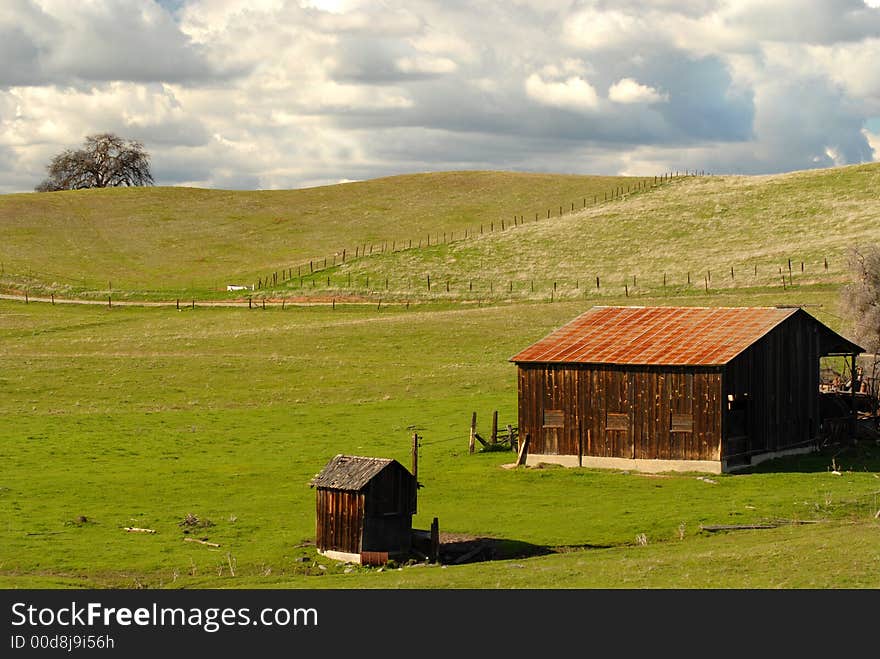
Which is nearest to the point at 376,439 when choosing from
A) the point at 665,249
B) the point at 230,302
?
the point at 230,302

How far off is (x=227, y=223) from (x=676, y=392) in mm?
110984

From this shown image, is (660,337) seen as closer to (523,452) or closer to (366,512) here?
(523,452)

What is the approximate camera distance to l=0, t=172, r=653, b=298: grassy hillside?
390ft

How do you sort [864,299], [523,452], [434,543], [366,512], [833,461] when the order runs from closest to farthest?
[434,543] < [366,512] < [833,461] < [523,452] < [864,299]

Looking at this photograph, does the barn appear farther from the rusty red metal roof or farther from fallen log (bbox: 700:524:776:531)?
fallen log (bbox: 700:524:776:531)

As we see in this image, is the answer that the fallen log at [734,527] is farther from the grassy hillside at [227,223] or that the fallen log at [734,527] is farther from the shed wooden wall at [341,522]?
the grassy hillside at [227,223]

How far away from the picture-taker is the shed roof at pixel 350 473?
3306 cm

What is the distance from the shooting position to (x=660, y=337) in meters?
48.2

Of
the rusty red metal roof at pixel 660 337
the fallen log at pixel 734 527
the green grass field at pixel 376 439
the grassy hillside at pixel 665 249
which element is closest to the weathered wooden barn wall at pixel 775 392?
the rusty red metal roof at pixel 660 337

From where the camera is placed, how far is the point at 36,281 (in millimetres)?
111875

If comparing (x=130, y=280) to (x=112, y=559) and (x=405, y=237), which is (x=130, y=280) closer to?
(x=405, y=237)

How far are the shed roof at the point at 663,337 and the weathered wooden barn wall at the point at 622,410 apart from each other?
0.44 metres
